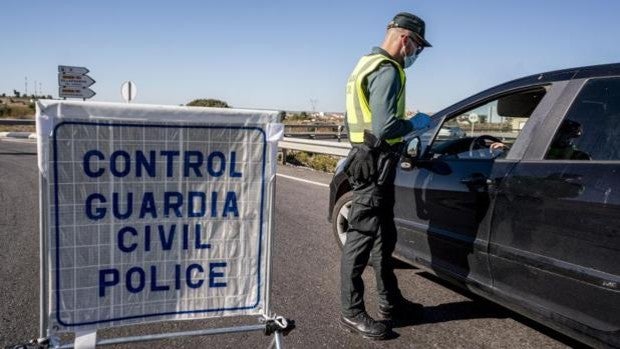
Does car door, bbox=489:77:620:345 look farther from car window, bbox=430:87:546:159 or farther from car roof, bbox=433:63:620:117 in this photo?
car window, bbox=430:87:546:159

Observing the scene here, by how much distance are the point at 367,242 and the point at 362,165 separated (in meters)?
0.52

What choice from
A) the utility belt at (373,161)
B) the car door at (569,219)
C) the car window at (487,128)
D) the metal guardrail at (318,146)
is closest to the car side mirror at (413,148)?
the car window at (487,128)

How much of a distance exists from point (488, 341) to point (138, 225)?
2.25 meters

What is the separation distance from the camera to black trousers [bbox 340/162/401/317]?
3275mm

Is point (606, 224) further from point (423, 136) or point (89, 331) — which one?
point (89, 331)

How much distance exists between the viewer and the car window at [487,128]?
3.59 m

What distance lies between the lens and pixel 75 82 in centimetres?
2008

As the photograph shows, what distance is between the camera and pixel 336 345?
3.10m

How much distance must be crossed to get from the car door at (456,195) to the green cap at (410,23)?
29.2 inches

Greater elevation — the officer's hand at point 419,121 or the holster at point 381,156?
the officer's hand at point 419,121

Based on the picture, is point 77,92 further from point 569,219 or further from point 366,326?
point 569,219

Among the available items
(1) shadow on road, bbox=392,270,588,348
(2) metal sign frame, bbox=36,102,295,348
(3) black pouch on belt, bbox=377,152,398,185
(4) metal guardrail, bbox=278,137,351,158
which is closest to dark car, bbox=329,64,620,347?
(1) shadow on road, bbox=392,270,588,348

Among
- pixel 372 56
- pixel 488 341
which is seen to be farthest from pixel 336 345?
pixel 372 56

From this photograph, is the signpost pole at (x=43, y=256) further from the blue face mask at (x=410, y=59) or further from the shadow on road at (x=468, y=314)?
the blue face mask at (x=410, y=59)
